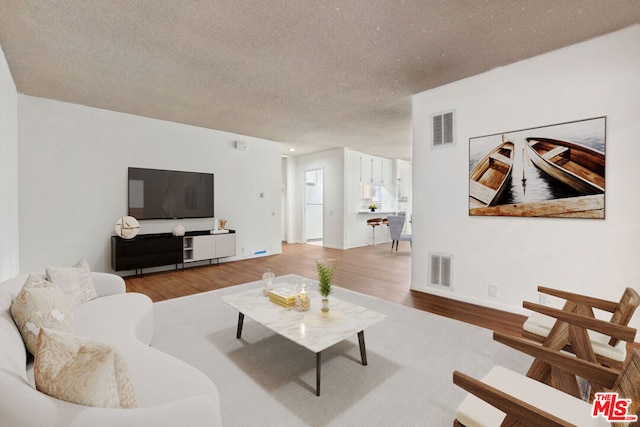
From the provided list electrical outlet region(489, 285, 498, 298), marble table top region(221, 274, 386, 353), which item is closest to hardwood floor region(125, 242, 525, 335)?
electrical outlet region(489, 285, 498, 298)

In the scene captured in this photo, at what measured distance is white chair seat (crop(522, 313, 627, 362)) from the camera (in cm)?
162

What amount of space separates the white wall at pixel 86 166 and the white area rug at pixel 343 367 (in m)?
2.46

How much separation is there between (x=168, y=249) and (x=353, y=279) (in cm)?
318

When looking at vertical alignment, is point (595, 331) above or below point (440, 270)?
above

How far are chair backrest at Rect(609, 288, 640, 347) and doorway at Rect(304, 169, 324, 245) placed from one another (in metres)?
7.62

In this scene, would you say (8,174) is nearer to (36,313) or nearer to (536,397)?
(36,313)

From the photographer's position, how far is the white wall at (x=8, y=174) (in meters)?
2.83

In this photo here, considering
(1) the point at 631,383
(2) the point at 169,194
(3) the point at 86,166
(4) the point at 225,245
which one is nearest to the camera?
(1) the point at 631,383

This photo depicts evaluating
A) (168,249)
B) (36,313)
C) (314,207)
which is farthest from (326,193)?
(36,313)

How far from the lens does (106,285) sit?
8.55ft

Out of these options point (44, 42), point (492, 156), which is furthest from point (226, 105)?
point (492, 156)

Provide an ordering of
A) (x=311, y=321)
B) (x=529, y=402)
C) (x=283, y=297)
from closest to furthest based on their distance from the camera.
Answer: (x=529, y=402) → (x=311, y=321) → (x=283, y=297)

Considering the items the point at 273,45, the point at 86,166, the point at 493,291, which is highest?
the point at 273,45

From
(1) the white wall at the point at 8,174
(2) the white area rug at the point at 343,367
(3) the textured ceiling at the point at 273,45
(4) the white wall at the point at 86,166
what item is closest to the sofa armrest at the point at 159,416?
(2) the white area rug at the point at 343,367
